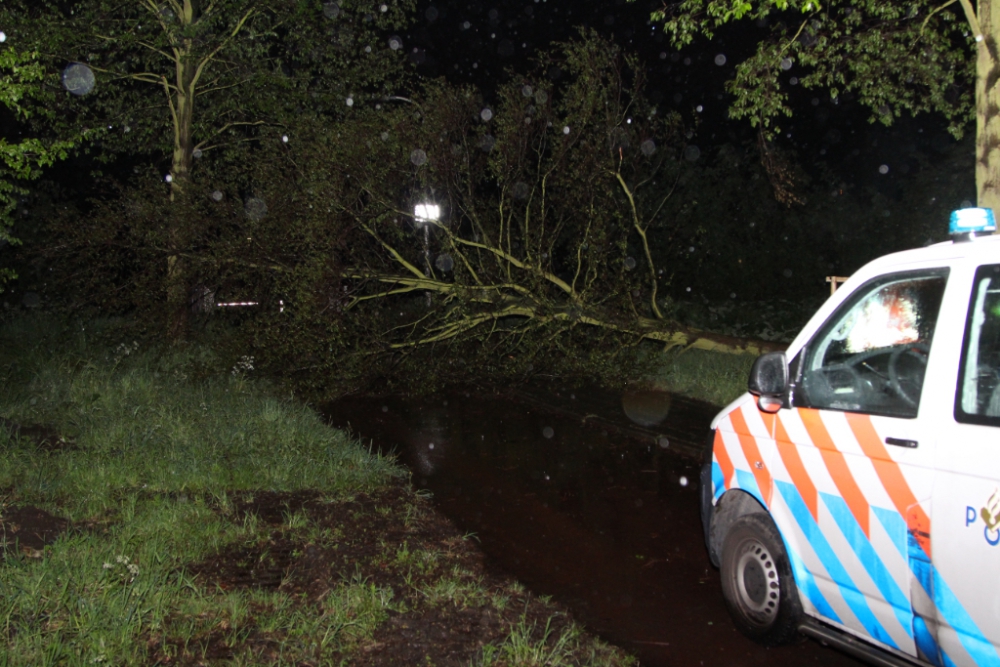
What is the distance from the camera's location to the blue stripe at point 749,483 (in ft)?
13.9

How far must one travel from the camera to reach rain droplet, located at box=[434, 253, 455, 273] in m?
12.1

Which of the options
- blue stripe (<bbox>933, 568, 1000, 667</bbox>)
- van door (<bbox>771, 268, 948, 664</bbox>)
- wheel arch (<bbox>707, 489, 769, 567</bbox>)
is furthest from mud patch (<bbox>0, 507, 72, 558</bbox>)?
blue stripe (<bbox>933, 568, 1000, 667</bbox>)

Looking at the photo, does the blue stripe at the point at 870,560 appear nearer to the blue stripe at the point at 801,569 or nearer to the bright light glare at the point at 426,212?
the blue stripe at the point at 801,569

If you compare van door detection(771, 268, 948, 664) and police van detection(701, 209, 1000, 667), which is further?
van door detection(771, 268, 948, 664)

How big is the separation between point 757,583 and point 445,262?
8.61 m

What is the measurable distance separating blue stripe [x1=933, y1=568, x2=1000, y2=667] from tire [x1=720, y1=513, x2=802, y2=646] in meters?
0.91

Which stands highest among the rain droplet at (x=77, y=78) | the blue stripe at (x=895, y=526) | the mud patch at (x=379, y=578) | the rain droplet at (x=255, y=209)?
the rain droplet at (x=77, y=78)

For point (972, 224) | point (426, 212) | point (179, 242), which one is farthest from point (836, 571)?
point (179, 242)

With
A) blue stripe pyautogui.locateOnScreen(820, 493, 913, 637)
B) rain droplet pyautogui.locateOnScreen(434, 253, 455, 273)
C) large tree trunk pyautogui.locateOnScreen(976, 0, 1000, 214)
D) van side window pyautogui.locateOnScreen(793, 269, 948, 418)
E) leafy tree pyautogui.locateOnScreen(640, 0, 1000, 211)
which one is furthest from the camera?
rain droplet pyautogui.locateOnScreen(434, 253, 455, 273)

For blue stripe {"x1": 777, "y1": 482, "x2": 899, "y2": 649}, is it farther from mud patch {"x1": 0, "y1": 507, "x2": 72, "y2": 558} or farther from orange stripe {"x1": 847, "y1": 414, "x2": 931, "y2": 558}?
mud patch {"x1": 0, "y1": 507, "x2": 72, "y2": 558}

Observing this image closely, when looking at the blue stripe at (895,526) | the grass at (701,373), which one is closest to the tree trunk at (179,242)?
the grass at (701,373)

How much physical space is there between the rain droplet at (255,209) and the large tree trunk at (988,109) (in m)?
8.63

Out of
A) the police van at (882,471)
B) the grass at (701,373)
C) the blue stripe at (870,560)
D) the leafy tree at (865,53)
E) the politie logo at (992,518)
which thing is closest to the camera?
the politie logo at (992,518)

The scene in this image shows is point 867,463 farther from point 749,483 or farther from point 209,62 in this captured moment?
point 209,62
